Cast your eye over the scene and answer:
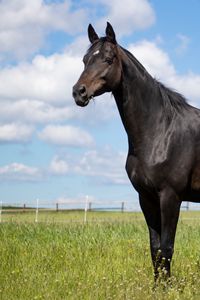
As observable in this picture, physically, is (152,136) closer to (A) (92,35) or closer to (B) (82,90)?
(B) (82,90)

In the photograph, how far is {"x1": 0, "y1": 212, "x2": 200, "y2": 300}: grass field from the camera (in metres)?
6.21

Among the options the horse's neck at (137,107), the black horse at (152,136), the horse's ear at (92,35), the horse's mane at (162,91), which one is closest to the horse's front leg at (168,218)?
the black horse at (152,136)

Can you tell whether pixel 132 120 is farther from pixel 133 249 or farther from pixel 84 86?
pixel 133 249

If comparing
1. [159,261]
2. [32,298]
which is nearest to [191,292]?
[159,261]

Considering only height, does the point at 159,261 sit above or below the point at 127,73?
below

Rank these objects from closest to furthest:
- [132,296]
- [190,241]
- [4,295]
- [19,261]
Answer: [132,296] < [4,295] < [19,261] < [190,241]

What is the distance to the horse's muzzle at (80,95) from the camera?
6109 millimetres

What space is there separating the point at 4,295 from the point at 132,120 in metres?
2.66

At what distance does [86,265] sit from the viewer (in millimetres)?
8266

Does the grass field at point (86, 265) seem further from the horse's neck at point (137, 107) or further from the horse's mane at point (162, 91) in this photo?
the horse's mane at point (162, 91)

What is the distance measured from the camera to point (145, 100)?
675 centimetres

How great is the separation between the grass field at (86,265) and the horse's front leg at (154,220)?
275 mm

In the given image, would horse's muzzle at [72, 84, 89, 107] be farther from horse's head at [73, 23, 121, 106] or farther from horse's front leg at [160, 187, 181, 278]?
horse's front leg at [160, 187, 181, 278]

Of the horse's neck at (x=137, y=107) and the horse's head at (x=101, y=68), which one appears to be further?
the horse's neck at (x=137, y=107)
